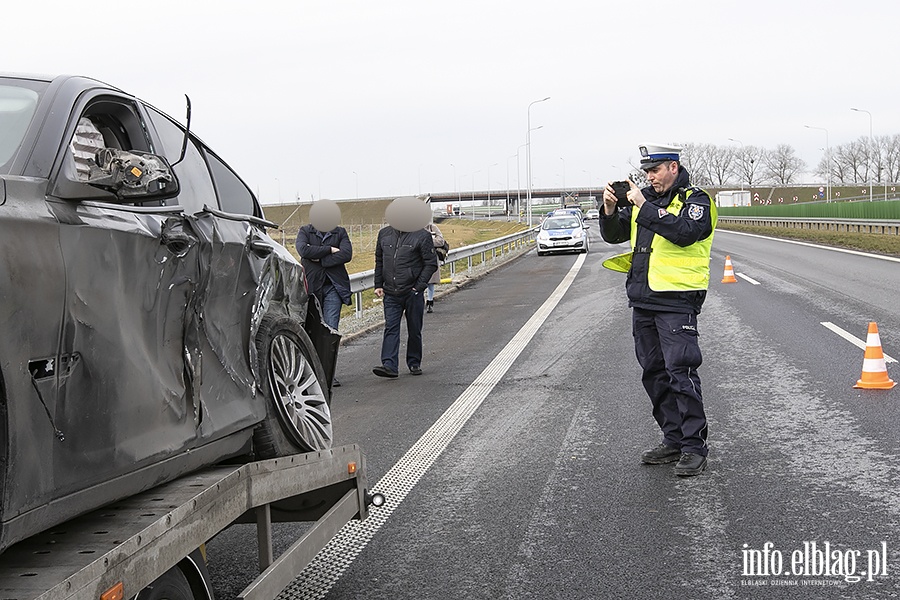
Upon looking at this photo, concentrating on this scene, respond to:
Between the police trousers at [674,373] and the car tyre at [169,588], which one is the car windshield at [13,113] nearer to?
the car tyre at [169,588]

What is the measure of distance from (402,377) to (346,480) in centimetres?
595

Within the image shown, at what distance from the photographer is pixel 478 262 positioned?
34.7 meters

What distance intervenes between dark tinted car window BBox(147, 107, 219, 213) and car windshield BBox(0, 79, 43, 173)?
686 mm

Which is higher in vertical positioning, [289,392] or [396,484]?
[289,392]

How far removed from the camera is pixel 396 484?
238 inches

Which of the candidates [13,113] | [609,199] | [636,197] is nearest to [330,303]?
[609,199]

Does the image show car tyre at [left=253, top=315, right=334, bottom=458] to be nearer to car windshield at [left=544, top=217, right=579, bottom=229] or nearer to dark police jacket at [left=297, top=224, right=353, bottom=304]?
dark police jacket at [left=297, top=224, right=353, bottom=304]

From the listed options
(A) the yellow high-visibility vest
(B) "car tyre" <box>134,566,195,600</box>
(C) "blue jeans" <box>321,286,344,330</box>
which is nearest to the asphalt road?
(C) "blue jeans" <box>321,286,344,330</box>

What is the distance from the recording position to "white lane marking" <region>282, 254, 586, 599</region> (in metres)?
4.49

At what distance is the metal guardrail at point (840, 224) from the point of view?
38.8 meters

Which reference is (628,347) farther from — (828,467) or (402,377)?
(828,467)

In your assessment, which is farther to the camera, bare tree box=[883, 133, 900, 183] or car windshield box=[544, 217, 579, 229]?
bare tree box=[883, 133, 900, 183]

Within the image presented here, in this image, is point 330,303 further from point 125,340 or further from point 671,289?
point 125,340

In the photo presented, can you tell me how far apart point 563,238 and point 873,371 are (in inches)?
1121
